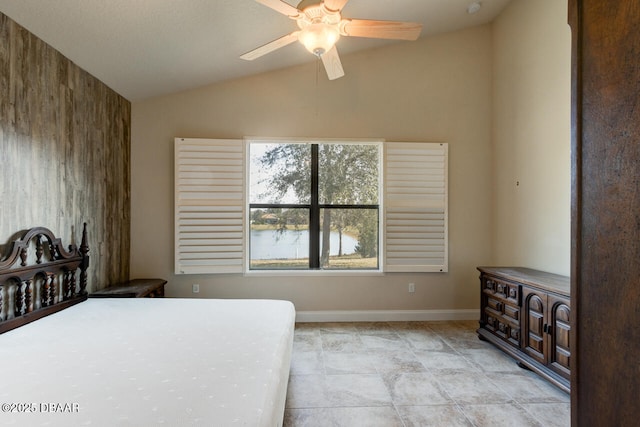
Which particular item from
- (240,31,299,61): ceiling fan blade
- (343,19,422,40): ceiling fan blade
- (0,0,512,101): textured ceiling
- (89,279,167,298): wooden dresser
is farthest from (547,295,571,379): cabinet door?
(89,279,167,298): wooden dresser

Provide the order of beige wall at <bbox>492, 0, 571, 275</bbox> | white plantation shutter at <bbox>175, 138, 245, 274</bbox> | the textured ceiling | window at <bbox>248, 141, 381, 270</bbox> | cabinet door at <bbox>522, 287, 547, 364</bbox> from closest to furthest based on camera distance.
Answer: the textured ceiling
cabinet door at <bbox>522, 287, 547, 364</bbox>
beige wall at <bbox>492, 0, 571, 275</bbox>
white plantation shutter at <bbox>175, 138, 245, 274</bbox>
window at <bbox>248, 141, 381, 270</bbox>

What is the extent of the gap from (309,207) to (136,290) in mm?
2066

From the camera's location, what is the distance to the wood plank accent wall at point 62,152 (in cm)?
221

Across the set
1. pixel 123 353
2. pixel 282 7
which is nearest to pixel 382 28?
pixel 282 7

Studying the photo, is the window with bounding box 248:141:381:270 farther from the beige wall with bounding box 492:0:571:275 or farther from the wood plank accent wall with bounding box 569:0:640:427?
the wood plank accent wall with bounding box 569:0:640:427

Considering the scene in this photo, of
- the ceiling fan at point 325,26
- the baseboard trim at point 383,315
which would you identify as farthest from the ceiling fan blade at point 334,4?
the baseboard trim at point 383,315

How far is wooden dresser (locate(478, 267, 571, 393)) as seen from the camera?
95.5 inches

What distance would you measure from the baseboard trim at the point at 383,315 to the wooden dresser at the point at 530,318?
60cm

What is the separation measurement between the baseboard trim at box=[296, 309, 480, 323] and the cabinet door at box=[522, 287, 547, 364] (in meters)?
1.23

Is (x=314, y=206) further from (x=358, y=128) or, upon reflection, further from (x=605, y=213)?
(x=605, y=213)

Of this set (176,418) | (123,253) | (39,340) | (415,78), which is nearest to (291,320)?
(176,418)

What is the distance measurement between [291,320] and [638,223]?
7.11ft

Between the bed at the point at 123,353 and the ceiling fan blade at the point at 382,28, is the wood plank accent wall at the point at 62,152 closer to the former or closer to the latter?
the bed at the point at 123,353

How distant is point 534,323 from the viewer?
8.84 ft
